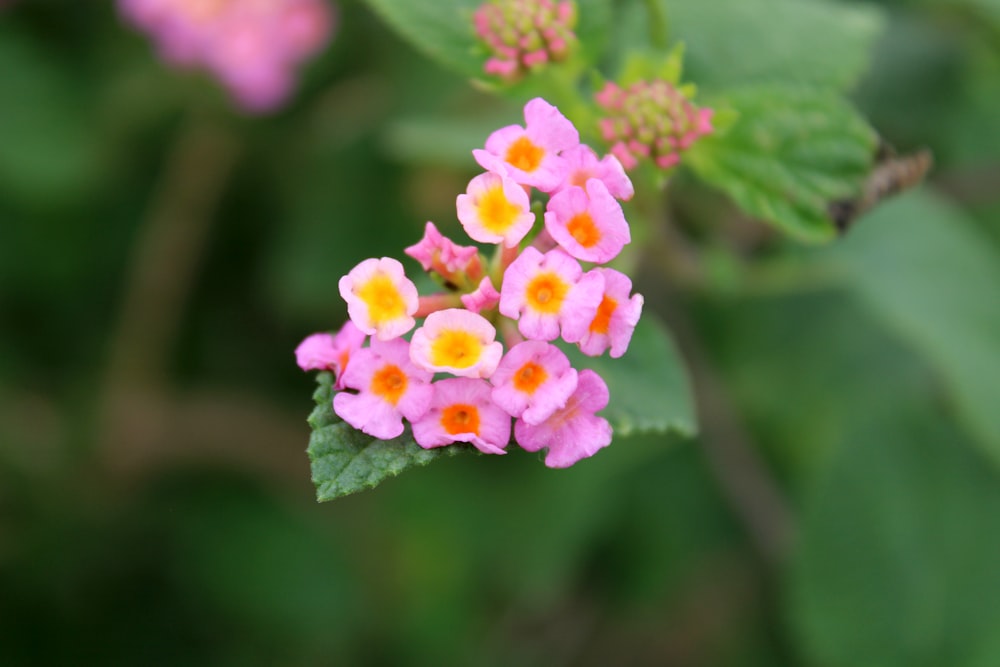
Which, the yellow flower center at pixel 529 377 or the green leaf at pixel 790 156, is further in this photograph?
the green leaf at pixel 790 156

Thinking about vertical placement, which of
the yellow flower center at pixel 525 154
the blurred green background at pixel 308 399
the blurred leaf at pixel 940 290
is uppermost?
the yellow flower center at pixel 525 154

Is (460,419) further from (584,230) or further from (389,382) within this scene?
(584,230)

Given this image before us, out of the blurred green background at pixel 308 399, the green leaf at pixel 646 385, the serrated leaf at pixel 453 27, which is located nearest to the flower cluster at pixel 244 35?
the blurred green background at pixel 308 399

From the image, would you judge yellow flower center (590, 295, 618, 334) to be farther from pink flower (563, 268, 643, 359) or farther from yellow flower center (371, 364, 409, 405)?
yellow flower center (371, 364, 409, 405)

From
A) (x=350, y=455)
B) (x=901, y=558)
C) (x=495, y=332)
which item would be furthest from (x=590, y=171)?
(x=901, y=558)

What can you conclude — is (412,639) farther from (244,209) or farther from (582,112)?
(582,112)

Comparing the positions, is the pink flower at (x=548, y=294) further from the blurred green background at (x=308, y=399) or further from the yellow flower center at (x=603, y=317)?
the blurred green background at (x=308, y=399)
